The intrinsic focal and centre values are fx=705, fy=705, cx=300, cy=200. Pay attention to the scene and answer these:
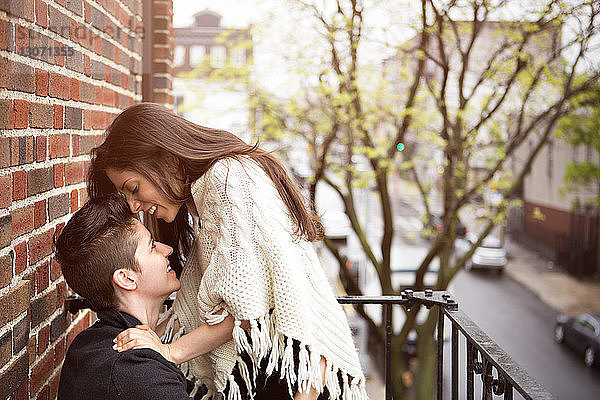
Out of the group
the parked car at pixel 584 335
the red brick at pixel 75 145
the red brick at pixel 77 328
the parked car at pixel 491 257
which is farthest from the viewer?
the parked car at pixel 491 257

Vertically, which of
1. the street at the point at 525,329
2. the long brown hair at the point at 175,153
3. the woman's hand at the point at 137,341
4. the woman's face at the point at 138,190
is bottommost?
the street at the point at 525,329

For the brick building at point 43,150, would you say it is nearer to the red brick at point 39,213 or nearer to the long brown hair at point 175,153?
the red brick at point 39,213

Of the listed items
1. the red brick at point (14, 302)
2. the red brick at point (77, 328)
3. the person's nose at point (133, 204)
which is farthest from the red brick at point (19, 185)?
the red brick at point (77, 328)

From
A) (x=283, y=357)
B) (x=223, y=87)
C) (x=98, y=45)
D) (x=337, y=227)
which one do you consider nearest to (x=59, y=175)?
(x=98, y=45)

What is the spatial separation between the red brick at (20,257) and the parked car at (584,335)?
47.2ft

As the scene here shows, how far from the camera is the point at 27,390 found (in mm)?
1947

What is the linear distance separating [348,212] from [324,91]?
6.14ft

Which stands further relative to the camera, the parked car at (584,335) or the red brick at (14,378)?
the parked car at (584,335)

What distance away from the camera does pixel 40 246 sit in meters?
2.04

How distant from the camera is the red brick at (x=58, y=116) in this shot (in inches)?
83.5

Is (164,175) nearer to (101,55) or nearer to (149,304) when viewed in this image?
(149,304)

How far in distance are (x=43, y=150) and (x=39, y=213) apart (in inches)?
7.1

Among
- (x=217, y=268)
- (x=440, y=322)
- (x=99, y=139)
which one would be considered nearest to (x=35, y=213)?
(x=217, y=268)

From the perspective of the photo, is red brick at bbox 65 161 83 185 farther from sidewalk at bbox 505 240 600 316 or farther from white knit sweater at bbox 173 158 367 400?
sidewalk at bbox 505 240 600 316
